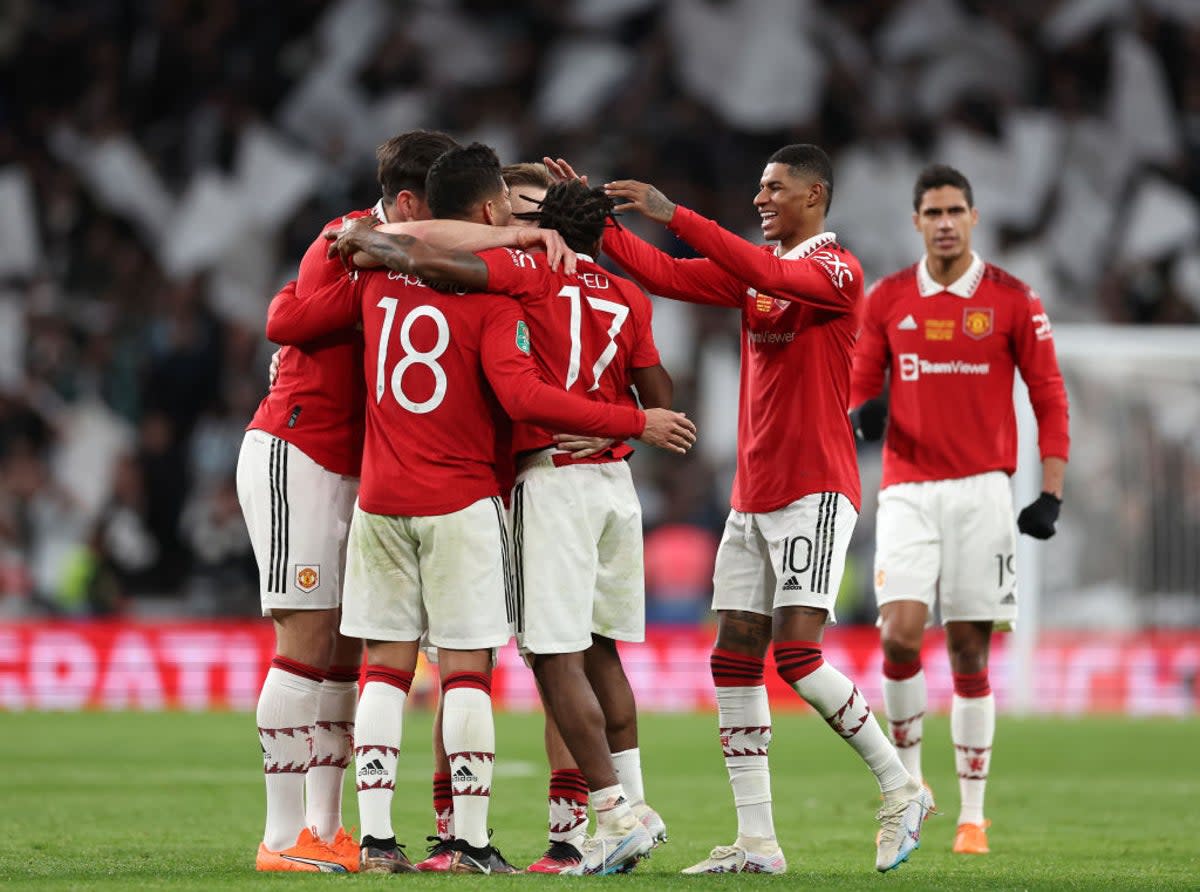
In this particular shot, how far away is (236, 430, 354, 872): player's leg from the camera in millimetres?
6332

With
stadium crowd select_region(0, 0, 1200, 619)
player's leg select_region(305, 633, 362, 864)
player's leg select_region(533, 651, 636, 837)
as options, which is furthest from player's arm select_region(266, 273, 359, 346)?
stadium crowd select_region(0, 0, 1200, 619)

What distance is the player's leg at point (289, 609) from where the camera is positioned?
20.8 ft

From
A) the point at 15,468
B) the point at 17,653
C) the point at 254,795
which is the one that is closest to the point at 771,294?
the point at 254,795

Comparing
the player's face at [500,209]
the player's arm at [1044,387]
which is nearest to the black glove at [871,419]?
the player's arm at [1044,387]

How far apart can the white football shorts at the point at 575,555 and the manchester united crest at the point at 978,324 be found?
234cm

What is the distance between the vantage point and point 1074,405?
15.9 m

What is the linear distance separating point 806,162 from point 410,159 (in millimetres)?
1482

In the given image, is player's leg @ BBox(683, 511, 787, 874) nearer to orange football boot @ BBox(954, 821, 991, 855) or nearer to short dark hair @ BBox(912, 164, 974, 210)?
orange football boot @ BBox(954, 821, 991, 855)

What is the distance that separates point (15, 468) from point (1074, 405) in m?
10.3

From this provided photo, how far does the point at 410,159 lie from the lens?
21.0 feet

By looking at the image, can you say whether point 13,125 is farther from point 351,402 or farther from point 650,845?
point 650,845

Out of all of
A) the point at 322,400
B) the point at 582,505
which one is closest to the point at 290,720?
the point at 322,400

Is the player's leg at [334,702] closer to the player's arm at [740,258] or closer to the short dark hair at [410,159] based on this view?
the short dark hair at [410,159]

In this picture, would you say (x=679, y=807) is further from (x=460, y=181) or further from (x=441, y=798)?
(x=460, y=181)
